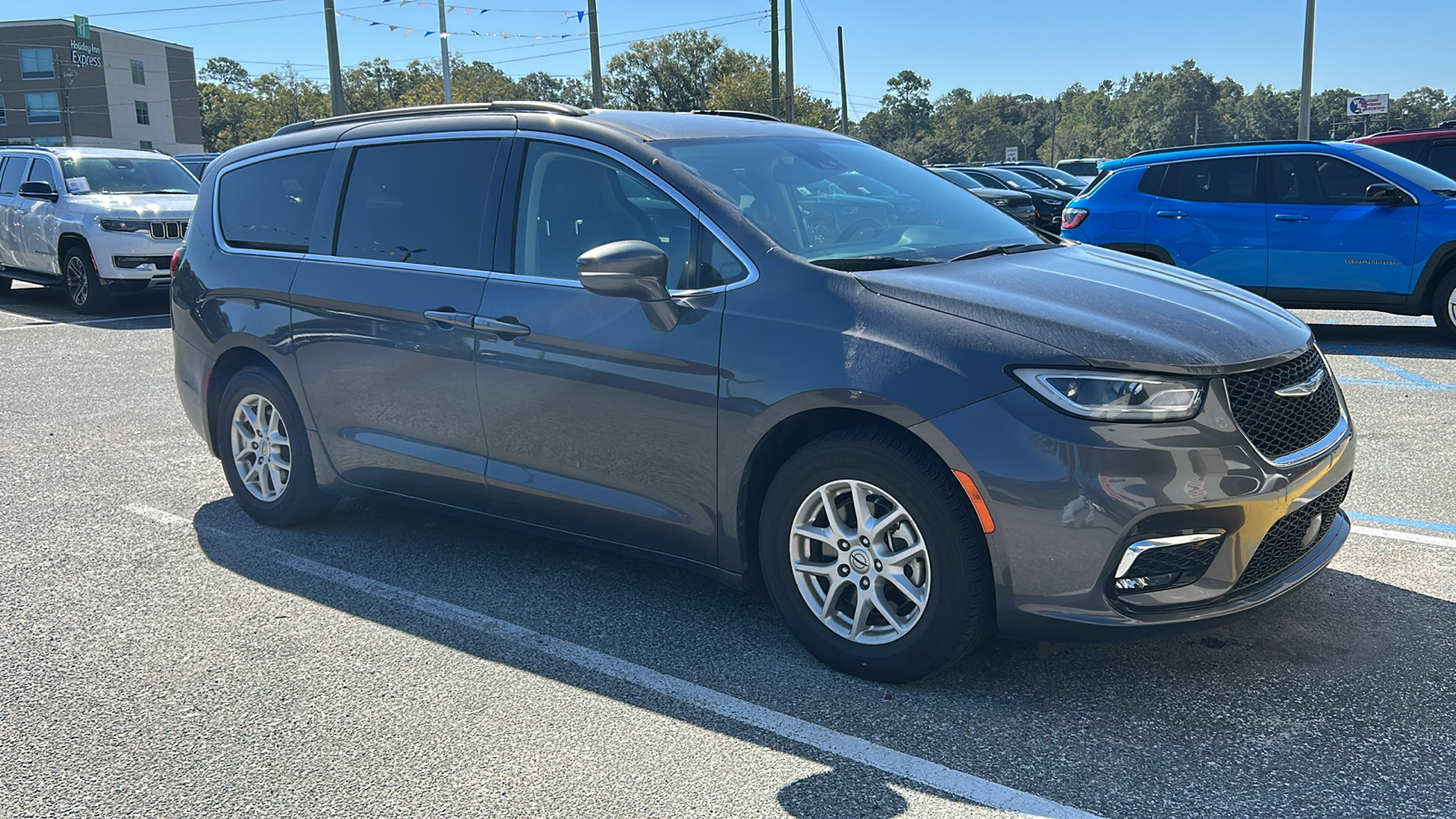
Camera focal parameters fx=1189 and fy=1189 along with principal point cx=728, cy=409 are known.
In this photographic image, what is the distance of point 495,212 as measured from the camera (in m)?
4.39

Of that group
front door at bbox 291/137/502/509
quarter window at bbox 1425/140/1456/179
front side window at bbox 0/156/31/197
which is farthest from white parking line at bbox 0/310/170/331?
quarter window at bbox 1425/140/1456/179

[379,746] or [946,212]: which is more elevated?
[946,212]

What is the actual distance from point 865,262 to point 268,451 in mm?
2978

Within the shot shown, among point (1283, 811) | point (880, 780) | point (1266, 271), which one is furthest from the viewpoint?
point (1266, 271)

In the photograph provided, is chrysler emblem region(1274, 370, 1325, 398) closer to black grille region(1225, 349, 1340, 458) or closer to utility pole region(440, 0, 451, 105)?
black grille region(1225, 349, 1340, 458)

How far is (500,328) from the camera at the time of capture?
423 centimetres

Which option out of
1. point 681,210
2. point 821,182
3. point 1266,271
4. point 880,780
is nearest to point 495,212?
point 681,210

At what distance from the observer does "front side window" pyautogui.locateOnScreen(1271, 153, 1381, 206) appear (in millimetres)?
9645

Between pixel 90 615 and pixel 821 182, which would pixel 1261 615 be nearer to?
pixel 821 182

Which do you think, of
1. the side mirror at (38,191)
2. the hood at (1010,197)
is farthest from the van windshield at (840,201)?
the hood at (1010,197)

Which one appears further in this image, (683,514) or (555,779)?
(683,514)

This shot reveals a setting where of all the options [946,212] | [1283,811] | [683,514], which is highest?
[946,212]

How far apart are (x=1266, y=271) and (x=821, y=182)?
22.9ft

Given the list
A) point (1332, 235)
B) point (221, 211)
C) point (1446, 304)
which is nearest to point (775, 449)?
point (221, 211)
